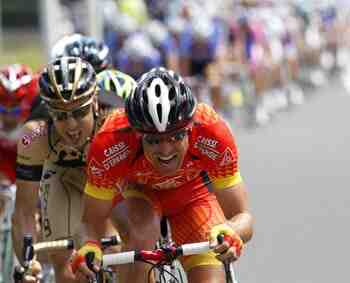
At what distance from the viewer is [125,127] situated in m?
6.74

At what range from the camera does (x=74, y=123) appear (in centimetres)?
721

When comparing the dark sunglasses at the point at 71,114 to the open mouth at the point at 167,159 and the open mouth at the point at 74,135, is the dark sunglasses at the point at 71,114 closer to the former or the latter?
the open mouth at the point at 74,135

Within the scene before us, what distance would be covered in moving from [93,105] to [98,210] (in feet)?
3.02

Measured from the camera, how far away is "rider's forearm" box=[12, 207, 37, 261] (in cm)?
763

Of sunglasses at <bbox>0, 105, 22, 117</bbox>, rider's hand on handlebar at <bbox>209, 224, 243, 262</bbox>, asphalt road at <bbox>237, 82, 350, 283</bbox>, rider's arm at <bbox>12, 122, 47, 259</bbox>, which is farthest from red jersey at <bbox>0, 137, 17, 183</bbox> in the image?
rider's hand on handlebar at <bbox>209, 224, 243, 262</bbox>

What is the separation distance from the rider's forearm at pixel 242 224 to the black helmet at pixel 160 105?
0.58 m

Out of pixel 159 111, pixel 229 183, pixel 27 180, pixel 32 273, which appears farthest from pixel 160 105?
pixel 27 180

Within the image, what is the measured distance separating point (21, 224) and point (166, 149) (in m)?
1.56

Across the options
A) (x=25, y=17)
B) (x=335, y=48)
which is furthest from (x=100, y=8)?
(x=335, y=48)

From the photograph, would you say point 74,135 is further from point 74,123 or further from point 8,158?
point 8,158

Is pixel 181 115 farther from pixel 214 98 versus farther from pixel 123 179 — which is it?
pixel 214 98

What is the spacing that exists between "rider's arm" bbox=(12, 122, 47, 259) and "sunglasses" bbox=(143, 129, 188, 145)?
134 cm

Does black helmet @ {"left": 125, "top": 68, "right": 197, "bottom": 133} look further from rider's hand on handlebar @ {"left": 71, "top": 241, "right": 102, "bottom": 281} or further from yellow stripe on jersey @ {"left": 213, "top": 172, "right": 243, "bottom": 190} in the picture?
rider's hand on handlebar @ {"left": 71, "top": 241, "right": 102, "bottom": 281}

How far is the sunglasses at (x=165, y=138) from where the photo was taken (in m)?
6.43
